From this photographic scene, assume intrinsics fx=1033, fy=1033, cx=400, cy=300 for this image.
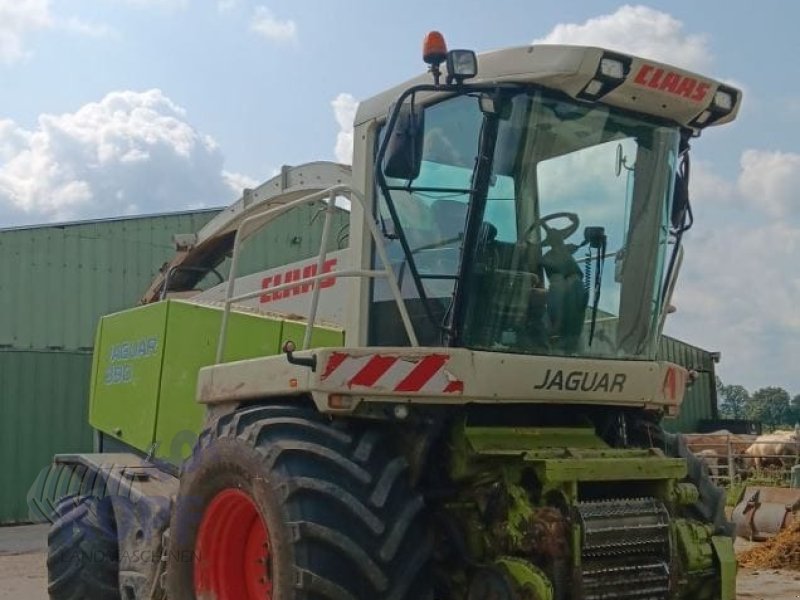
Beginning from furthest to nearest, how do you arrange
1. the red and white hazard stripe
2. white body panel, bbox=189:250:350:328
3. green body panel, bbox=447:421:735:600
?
1. white body panel, bbox=189:250:350:328
2. the red and white hazard stripe
3. green body panel, bbox=447:421:735:600

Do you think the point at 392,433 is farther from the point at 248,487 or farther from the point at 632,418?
the point at 632,418

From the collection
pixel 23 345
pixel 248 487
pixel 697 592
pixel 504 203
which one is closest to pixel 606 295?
pixel 504 203

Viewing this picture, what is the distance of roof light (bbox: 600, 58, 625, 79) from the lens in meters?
4.79

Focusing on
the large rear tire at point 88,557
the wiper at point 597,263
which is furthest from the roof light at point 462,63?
the large rear tire at point 88,557

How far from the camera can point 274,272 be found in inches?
255

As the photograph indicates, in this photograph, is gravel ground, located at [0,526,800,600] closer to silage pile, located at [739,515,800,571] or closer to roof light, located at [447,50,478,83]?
silage pile, located at [739,515,800,571]

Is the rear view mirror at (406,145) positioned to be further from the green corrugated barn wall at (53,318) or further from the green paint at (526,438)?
the green corrugated barn wall at (53,318)

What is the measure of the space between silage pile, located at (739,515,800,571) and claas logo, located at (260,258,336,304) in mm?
6111

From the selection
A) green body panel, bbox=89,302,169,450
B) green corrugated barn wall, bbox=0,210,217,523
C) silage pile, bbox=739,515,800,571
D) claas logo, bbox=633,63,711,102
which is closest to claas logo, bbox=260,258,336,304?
green body panel, bbox=89,302,169,450

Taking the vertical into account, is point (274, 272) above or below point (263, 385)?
above

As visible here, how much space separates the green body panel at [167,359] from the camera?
597 centimetres

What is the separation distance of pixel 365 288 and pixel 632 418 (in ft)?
5.46

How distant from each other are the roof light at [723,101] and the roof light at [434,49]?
1.60 meters

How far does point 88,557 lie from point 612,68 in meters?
4.52
